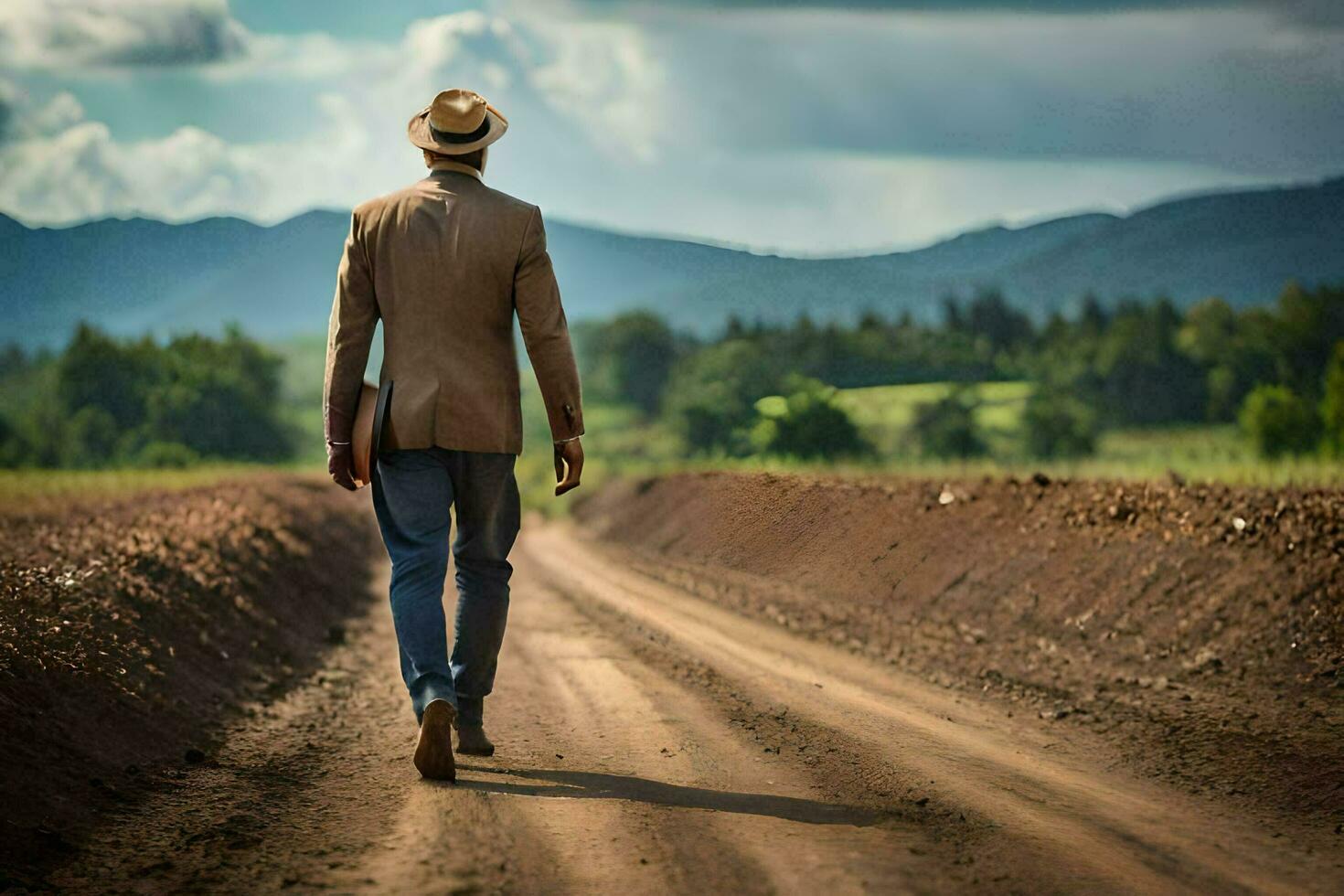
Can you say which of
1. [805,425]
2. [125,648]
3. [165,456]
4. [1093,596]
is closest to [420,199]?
[125,648]

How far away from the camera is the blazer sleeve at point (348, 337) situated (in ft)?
16.9

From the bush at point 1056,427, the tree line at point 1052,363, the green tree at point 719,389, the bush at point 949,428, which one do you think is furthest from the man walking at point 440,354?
the bush at point 1056,427

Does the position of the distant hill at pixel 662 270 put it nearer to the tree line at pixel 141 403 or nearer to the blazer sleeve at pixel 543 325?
the tree line at pixel 141 403

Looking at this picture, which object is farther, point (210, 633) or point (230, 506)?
point (230, 506)

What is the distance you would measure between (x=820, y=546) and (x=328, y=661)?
15.4ft

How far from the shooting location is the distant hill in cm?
4728

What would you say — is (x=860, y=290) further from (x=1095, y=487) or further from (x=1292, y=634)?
(x=1292, y=634)

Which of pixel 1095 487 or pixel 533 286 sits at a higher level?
pixel 533 286

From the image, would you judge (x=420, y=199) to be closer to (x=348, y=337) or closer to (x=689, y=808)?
(x=348, y=337)

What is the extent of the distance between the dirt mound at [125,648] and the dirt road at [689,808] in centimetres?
24

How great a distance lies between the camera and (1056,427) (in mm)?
53688

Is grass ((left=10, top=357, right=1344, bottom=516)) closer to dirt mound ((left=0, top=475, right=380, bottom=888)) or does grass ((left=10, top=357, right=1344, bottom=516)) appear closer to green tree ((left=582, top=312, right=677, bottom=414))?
green tree ((left=582, top=312, right=677, bottom=414))

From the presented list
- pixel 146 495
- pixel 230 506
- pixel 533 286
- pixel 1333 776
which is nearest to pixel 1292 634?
pixel 1333 776

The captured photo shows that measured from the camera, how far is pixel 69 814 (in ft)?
15.1
